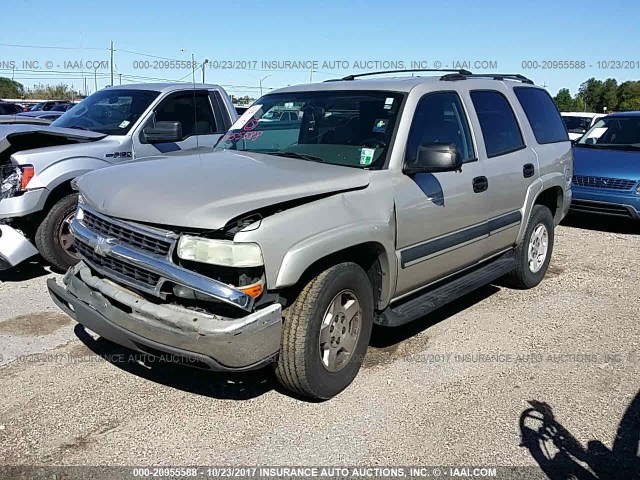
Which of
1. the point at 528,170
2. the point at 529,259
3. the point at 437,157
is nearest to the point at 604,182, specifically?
the point at 529,259

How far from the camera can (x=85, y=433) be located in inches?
136

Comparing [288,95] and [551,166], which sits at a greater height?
[288,95]

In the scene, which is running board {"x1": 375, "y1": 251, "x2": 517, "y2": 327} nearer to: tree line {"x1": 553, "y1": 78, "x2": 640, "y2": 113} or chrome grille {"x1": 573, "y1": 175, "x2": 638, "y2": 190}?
chrome grille {"x1": 573, "y1": 175, "x2": 638, "y2": 190}

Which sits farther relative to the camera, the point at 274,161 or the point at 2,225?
the point at 2,225

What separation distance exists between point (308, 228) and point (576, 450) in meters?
1.87

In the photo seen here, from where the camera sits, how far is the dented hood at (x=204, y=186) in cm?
321

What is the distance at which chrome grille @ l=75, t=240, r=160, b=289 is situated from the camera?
11.0 feet

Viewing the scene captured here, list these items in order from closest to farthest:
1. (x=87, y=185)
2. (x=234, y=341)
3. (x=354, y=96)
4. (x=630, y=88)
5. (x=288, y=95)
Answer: (x=234, y=341), (x=87, y=185), (x=354, y=96), (x=288, y=95), (x=630, y=88)

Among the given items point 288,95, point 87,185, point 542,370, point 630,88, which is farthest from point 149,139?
point 630,88

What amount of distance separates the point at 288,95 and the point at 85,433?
2.91 m

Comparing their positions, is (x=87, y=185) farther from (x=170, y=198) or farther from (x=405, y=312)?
(x=405, y=312)

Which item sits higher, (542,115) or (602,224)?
(542,115)

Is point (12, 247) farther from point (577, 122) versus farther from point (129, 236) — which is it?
point (577, 122)

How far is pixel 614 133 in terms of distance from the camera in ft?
32.9
